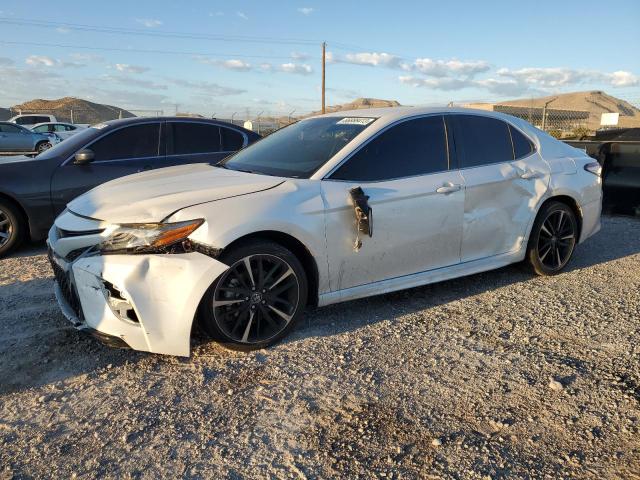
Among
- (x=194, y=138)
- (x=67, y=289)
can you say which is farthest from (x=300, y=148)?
(x=194, y=138)

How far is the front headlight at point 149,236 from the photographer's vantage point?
10.1 feet

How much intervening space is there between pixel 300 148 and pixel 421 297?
161 centimetres

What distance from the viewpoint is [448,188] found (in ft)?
13.6

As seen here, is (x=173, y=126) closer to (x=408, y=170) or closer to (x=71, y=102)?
(x=408, y=170)

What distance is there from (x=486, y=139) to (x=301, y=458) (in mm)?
3279

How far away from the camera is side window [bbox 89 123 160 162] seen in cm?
606

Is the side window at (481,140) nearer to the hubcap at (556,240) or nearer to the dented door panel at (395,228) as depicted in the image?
the dented door panel at (395,228)

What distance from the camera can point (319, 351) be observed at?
11.3 feet

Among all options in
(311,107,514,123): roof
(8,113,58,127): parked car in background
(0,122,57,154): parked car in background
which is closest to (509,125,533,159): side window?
(311,107,514,123): roof

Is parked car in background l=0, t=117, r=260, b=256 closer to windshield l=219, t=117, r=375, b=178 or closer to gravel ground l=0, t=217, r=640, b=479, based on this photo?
gravel ground l=0, t=217, r=640, b=479

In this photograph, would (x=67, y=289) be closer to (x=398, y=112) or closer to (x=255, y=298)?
(x=255, y=298)

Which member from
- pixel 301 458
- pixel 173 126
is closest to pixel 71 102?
pixel 173 126

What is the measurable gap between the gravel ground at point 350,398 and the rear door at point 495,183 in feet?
2.01

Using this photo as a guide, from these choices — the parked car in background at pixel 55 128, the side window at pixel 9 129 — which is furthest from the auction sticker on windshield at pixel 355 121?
the parked car in background at pixel 55 128
